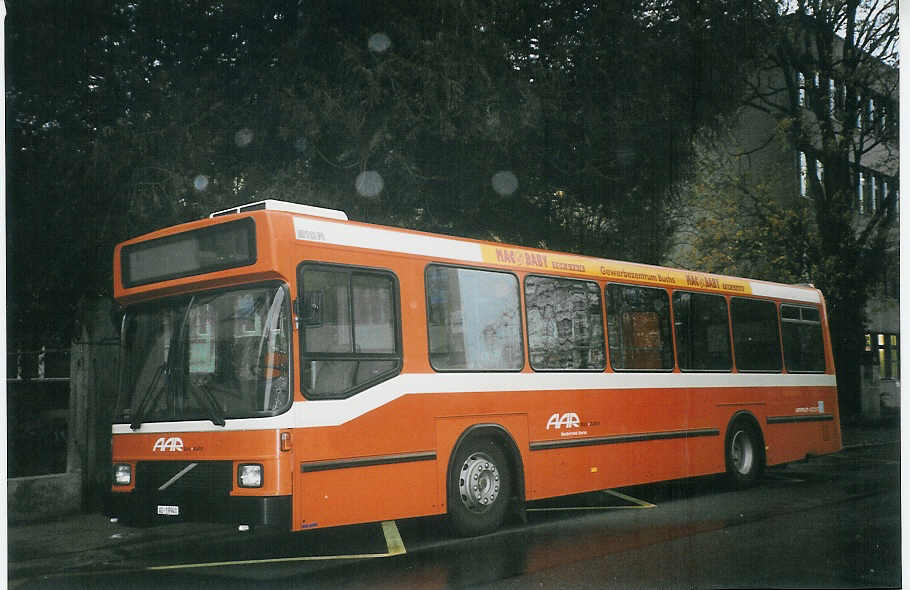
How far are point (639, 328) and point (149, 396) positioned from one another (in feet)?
17.5

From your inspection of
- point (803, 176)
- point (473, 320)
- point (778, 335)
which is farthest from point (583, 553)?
point (778, 335)

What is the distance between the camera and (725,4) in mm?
10688

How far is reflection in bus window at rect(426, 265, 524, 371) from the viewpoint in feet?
28.5

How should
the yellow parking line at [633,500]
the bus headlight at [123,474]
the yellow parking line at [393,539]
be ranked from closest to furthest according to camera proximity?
the bus headlight at [123,474]
the yellow parking line at [393,539]
the yellow parking line at [633,500]

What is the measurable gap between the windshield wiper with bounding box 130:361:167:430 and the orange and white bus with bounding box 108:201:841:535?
18 mm

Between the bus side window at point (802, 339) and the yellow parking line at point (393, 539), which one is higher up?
the bus side window at point (802, 339)

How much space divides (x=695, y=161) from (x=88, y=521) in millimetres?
7600

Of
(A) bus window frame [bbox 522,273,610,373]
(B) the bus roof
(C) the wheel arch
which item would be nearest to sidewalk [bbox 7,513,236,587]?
(B) the bus roof

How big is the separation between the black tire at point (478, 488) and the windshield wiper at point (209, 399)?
2211mm

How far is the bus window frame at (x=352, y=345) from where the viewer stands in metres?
7.38

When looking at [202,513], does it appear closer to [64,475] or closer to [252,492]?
[252,492]

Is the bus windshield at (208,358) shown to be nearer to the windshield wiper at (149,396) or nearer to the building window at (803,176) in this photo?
the windshield wiper at (149,396)

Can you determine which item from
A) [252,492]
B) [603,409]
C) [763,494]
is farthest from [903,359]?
[252,492]

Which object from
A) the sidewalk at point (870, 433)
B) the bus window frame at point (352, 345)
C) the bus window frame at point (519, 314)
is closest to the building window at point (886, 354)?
the sidewalk at point (870, 433)
